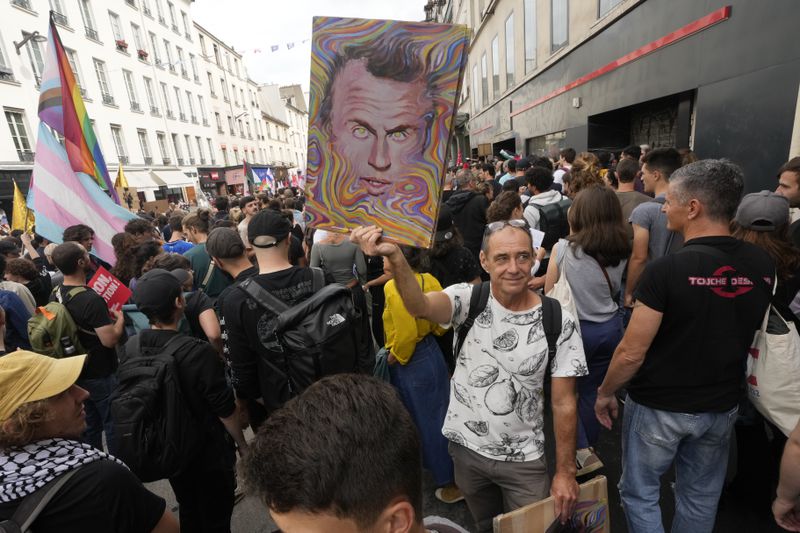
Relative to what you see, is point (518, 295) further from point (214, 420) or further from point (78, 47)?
point (78, 47)

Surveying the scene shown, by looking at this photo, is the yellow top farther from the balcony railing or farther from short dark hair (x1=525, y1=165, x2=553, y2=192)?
the balcony railing

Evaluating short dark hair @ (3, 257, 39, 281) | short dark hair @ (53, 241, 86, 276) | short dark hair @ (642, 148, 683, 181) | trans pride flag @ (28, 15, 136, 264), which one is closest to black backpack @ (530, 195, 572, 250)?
short dark hair @ (642, 148, 683, 181)

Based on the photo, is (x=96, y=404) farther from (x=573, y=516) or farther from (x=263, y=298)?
(x=573, y=516)

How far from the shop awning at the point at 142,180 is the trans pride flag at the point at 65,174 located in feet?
74.6

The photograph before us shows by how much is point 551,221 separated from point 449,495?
2.78m

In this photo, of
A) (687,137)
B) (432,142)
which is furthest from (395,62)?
(687,137)

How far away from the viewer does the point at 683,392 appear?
6.13 feet

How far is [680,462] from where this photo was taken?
204cm

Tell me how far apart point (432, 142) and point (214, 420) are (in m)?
2.00

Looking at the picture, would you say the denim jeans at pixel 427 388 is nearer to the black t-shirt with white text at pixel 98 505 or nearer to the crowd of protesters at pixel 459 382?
the crowd of protesters at pixel 459 382

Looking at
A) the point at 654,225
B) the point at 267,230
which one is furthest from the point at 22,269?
the point at 654,225

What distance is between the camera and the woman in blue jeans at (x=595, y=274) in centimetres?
270

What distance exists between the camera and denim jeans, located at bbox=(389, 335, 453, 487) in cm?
267

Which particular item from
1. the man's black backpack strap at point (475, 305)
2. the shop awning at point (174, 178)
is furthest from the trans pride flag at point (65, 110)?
the shop awning at point (174, 178)
